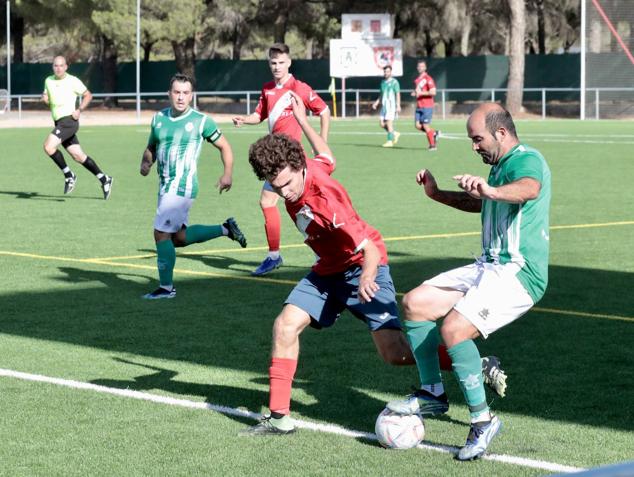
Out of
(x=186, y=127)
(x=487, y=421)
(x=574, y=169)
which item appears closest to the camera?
(x=487, y=421)

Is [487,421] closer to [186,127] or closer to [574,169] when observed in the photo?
[186,127]

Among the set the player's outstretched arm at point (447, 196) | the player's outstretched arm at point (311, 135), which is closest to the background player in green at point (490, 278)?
the player's outstretched arm at point (447, 196)

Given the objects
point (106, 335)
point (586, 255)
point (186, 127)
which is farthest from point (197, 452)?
point (586, 255)

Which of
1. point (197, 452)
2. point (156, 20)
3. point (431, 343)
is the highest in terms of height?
point (156, 20)

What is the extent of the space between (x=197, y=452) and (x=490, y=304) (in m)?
1.53

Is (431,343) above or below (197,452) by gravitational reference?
above

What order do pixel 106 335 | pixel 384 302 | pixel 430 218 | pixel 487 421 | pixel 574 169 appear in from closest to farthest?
pixel 487 421, pixel 384 302, pixel 106 335, pixel 430 218, pixel 574 169

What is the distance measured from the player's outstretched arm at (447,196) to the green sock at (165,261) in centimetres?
437

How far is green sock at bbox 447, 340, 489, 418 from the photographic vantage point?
19.6 feet

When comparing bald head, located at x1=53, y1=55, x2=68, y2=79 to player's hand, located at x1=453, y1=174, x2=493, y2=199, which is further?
bald head, located at x1=53, y1=55, x2=68, y2=79

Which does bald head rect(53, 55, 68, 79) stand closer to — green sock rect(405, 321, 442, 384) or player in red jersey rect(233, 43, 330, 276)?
player in red jersey rect(233, 43, 330, 276)

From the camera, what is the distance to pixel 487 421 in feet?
19.4

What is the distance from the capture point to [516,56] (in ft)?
170

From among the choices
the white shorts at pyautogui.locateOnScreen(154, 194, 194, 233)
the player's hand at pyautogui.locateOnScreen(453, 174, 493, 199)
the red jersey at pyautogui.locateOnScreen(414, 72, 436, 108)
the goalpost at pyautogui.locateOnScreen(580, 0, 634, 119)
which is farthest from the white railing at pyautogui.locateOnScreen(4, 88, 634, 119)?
the player's hand at pyautogui.locateOnScreen(453, 174, 493, 199)
